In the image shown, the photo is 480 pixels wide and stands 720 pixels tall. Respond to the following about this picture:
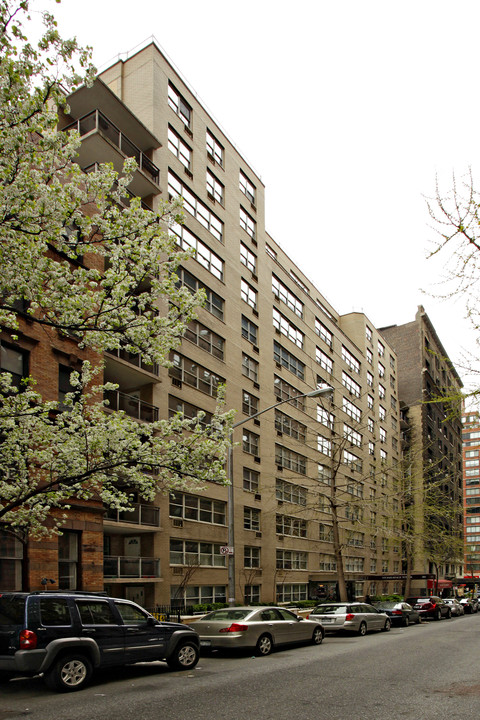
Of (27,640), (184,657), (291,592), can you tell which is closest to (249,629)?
(184,657)

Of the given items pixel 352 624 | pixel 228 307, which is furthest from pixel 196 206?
pixel 352 624

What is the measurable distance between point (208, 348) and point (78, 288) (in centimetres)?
2240

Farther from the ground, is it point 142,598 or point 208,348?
point 208,348

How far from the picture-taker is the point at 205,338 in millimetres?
34188

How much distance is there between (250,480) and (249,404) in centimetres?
445

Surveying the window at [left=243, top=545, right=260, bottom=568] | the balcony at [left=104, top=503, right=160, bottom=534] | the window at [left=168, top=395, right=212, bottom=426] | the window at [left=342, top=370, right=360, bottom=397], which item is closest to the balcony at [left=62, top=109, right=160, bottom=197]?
the window at [left=168, top=395, right=212, bottom=426]

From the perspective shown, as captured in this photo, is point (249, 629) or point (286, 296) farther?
point (286, 296)

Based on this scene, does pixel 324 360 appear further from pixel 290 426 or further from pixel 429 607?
pixel 429 607

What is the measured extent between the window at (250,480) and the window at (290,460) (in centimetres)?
308

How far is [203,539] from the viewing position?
3122 centimetres

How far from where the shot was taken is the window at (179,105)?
112 ft

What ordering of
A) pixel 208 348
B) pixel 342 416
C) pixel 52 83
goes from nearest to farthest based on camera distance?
pixel 52 83 → pixel 208 348 → pixel 342 416

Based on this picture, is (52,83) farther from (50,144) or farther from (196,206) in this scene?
(196,206)

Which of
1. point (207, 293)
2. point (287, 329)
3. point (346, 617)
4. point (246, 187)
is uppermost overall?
point (246, 187)
